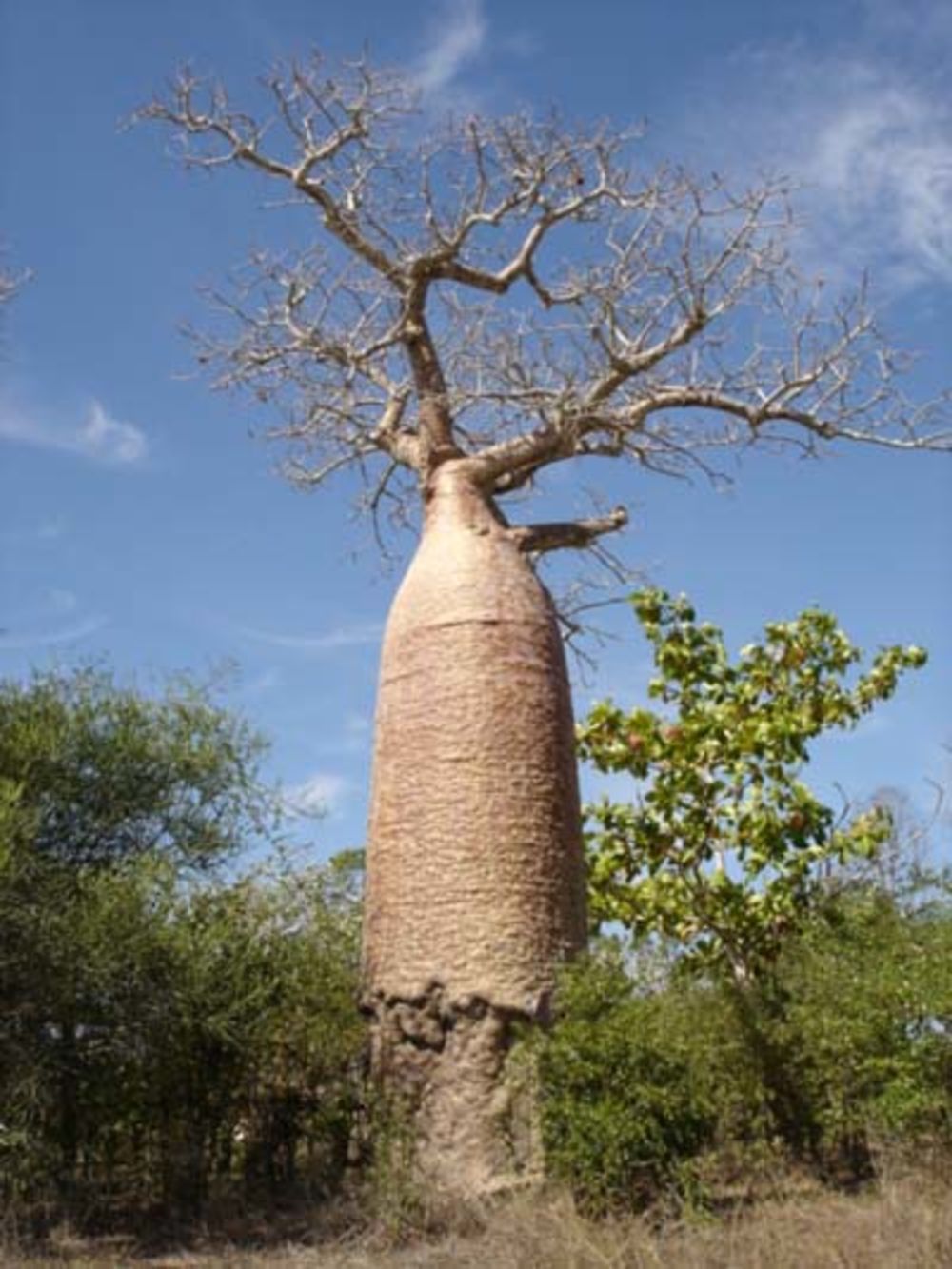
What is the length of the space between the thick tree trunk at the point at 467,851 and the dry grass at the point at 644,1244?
0.48 metres

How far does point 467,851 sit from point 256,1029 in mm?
1074

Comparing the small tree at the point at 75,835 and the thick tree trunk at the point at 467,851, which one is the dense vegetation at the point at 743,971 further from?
the small tree at the point at 75,835

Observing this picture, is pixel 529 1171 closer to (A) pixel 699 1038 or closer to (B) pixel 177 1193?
(A) pixel 699 1038

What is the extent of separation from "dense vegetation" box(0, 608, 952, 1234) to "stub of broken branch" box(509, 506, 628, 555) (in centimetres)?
167

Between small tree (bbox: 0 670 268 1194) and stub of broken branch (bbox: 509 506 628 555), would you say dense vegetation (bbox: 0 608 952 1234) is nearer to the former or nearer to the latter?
small tree (bbox: 0 670 268 1194)

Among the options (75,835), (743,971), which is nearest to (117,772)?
(75,835)

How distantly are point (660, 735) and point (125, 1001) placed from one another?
3900mm

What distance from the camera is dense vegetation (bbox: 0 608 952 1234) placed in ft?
16.5

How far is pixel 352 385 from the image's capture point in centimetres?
737

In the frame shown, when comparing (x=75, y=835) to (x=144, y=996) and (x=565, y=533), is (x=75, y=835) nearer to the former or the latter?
(x=144, y=996)

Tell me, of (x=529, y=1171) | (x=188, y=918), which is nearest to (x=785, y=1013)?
(x=529, y=1171)

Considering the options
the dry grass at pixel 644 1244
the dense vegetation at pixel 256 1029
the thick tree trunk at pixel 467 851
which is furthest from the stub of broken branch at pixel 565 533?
the dry grass at pixel 644 1244

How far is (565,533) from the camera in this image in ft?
22.8

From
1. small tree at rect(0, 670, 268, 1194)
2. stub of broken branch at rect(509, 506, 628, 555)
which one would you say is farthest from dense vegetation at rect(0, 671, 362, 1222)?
stub of broken branch at rect(509, 506, 628, 555)
